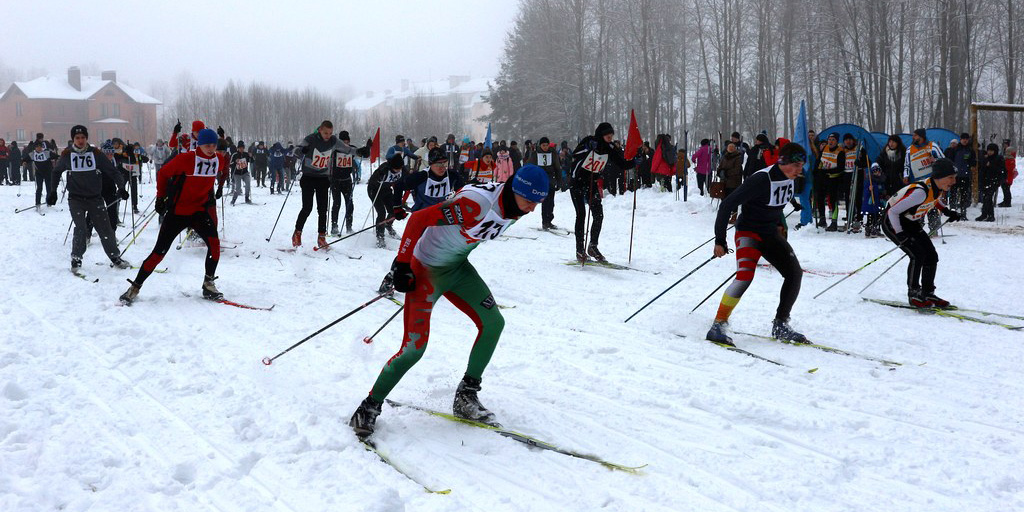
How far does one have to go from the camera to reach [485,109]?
10281 centimetres

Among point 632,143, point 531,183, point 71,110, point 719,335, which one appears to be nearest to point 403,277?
point 531,183

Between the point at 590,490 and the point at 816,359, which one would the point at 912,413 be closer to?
the point at 816,359

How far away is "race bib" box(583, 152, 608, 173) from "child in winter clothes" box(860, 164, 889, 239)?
5776mm

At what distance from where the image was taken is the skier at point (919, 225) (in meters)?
7.03

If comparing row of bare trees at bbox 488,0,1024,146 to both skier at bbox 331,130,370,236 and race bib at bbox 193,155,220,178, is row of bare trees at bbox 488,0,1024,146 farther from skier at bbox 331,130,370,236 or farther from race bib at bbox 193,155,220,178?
race bib at bbox 193,155,220,178

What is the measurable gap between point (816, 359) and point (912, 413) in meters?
1.20

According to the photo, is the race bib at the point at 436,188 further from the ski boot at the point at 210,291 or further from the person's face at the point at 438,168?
the ski boot at the point at 210,291

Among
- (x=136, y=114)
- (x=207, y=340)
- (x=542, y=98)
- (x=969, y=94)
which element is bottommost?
(x=207, y=340)

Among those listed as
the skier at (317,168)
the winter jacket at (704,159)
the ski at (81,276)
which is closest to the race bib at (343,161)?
the skier at (317,168)

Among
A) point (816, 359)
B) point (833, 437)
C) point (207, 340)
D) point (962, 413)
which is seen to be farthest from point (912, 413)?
point (207, 340)

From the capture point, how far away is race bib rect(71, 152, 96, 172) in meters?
8.76

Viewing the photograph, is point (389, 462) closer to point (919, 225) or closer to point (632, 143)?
point (919, 225)

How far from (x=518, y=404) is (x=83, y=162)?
7438 millimetres

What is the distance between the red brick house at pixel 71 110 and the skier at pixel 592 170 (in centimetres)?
7626
